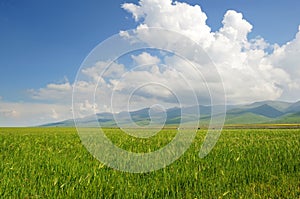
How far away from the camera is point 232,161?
409 inches

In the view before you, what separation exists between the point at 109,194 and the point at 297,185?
465 centimetres

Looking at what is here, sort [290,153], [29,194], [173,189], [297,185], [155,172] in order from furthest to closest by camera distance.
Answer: [290,153] → [155,172] → [297,185] → [173,189] → [29,194]

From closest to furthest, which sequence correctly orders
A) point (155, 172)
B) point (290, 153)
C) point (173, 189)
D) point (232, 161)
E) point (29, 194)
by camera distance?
point (29, 194)
point (173, 189)
point (155, 172)
point (232, 161)
point (290, 153)

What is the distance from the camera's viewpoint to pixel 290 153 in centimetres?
1168

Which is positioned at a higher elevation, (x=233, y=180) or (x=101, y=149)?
(x=101, y=149)

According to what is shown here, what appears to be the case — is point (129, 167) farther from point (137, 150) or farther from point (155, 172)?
point (137, 150)

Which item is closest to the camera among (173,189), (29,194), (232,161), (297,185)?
(29,194)

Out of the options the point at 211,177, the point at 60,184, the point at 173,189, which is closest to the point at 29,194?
the point at 60,184

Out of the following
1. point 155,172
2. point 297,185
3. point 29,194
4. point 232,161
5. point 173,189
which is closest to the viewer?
point 29,194

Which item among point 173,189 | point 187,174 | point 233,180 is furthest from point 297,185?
point 173,189

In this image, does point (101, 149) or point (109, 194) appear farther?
point (101, 149)

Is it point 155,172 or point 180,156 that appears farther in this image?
point 180,156

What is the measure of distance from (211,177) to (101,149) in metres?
4.93

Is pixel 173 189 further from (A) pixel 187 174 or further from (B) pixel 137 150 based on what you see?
(B) pixel 137 150
